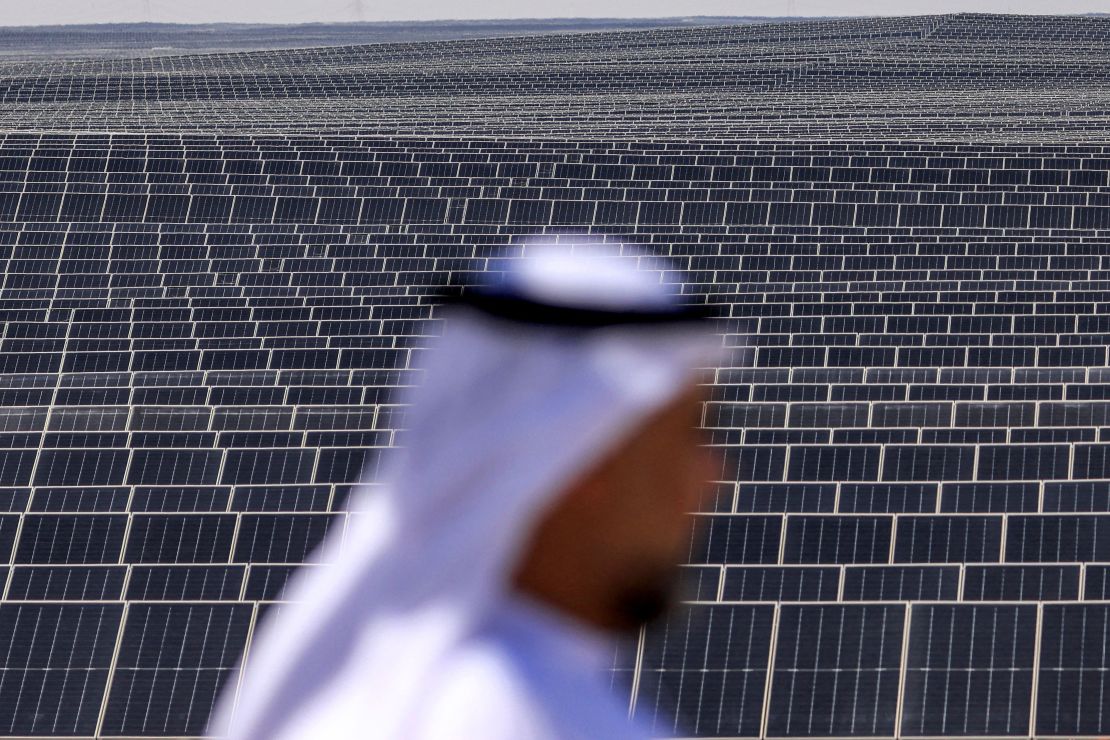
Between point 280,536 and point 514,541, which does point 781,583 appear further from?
point 514,541

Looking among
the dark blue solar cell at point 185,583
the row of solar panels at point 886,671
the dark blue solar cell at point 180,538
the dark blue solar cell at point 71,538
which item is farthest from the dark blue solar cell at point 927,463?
the dark blue solar cell at point 71,538

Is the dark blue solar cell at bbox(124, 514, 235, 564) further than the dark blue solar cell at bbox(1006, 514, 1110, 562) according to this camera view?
Yes

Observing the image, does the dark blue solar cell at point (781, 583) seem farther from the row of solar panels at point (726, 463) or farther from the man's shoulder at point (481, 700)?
the man's shoulder at point (481, 700)

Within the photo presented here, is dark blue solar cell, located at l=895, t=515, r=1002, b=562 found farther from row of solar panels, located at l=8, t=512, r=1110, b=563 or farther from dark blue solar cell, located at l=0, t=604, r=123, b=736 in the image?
dark blue solar cell, located at l=0, t=604, r=123, b=736

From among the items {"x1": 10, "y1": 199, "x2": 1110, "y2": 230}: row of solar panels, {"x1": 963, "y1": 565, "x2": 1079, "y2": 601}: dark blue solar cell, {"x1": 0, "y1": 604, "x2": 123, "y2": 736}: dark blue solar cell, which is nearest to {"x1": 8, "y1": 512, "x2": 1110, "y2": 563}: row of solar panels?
{"x1": 963, "y1": 565, "x2": 1079, "y2": 601}: dark blue solar cell

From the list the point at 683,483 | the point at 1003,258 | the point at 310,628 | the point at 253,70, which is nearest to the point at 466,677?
the point at 310,628

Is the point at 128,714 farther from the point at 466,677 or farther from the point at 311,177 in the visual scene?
the point at 311,177

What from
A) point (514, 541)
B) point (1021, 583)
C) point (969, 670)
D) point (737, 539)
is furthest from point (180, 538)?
point (514, 541)

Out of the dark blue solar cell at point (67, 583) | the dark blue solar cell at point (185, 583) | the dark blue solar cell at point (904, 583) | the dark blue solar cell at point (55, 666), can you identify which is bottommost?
the dark blue solar cell at point (55, 666)
